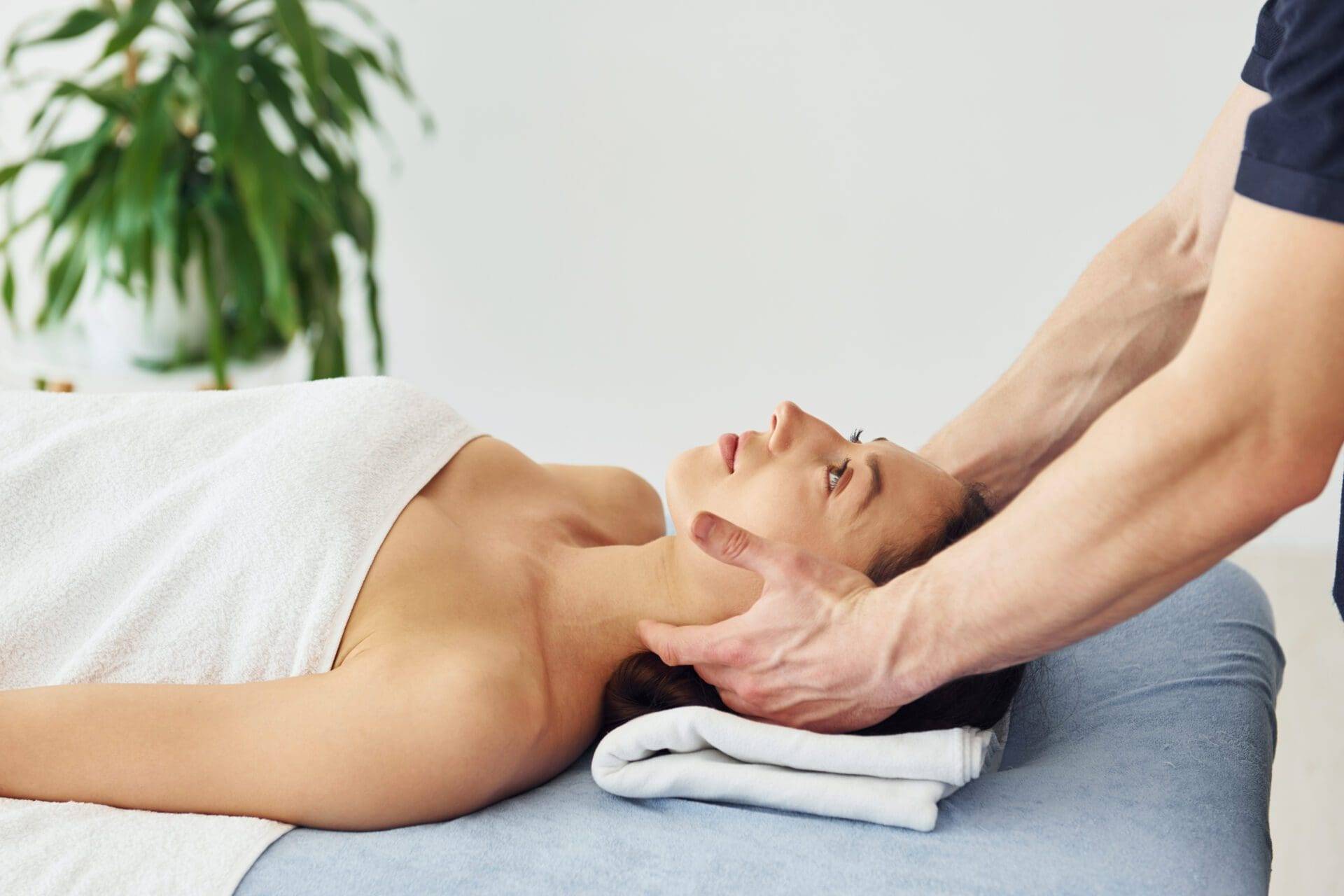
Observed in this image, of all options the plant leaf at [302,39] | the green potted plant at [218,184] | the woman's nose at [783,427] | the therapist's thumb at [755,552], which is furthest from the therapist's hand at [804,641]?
the plant leaf at [302,39]

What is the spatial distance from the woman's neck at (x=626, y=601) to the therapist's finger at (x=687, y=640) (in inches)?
1.1

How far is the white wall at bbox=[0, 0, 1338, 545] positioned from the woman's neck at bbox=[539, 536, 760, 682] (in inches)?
77.0

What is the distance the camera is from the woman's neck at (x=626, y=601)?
1322 mm

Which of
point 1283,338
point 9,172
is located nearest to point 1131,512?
point 1283,338

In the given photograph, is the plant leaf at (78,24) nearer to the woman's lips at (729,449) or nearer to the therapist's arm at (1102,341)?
the woman's lips at (729,449)

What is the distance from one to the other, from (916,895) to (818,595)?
0.28 metres

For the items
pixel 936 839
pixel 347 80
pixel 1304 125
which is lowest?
pixel 936 839

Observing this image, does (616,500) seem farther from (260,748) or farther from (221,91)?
(221,91)

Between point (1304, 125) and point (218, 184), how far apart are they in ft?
7.80

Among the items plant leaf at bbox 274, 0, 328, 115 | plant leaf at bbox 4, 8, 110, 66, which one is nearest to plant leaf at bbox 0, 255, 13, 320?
plant leaf at bbox 4, 8, 110, 66

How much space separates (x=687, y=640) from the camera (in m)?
1.22

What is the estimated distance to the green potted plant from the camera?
257cm

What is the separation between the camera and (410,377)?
3578 mm

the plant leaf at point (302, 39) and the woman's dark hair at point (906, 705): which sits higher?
the plant leaf at point (302, 39)
